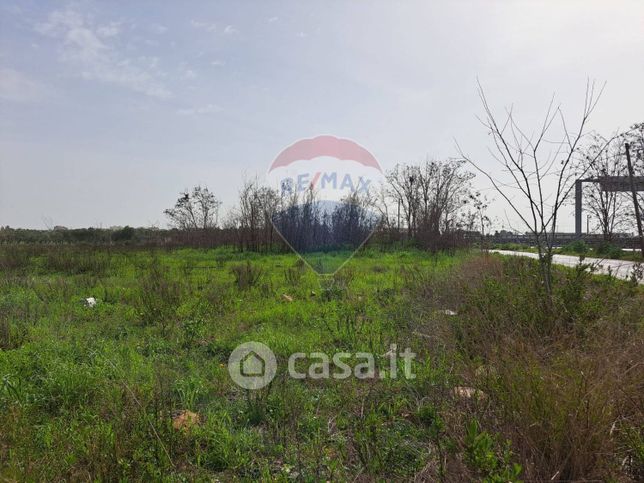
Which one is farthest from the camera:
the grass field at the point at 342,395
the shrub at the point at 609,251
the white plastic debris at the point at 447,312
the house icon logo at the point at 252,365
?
the shrub at the point at 609,251

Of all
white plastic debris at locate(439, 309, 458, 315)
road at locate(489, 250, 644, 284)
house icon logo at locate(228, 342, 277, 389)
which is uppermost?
road at locate(489, 250, 644, 284)

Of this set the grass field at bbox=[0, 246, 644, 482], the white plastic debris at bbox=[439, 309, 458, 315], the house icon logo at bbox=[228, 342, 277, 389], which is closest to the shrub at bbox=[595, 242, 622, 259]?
the grass field at bbox=[0, 246, 644, 482]

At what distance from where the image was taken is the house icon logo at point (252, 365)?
3575 millimetres

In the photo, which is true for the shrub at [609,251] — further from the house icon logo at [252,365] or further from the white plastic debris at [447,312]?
the house icon logo at [252,365]

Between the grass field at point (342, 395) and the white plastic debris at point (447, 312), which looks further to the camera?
the white plastic debris at point (447, 312)

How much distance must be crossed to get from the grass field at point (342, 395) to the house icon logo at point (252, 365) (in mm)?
100

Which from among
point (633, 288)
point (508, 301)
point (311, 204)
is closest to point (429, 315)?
point (508, 301)

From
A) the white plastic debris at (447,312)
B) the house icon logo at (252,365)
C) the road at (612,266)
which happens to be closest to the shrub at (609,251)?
the road at (612,266)

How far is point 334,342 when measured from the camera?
4.70m

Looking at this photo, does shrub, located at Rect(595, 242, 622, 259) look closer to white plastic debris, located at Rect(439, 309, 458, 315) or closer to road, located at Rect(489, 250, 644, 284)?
road, located at Rect(489, 250, 644, 284)

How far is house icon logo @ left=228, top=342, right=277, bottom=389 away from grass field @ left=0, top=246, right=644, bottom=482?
10cm

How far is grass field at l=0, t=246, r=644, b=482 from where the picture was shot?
212 cm

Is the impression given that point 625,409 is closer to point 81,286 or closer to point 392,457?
point 392,457

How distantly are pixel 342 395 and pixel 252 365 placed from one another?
3.83 ft
